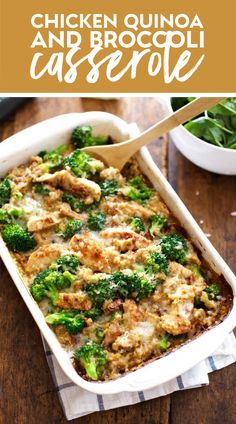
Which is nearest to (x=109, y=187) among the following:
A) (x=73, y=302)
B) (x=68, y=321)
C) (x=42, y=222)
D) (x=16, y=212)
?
(x=42, y=222)

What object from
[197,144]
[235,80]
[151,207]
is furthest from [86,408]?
[235,80]

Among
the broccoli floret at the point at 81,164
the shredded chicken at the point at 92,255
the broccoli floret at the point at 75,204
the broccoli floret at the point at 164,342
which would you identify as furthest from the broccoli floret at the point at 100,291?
the broccoli floret at the point at 81,164

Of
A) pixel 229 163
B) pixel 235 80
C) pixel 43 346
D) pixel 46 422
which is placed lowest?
pixel 46 422

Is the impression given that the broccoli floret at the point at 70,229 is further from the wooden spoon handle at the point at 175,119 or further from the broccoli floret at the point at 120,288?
the wooden spoon handle at the point at 175,119

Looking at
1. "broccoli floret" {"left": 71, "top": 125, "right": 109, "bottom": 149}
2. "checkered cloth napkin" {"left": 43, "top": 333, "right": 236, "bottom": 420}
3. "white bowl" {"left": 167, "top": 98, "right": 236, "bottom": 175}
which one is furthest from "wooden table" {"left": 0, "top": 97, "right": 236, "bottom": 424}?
"broccoli floret" {"left": 71, "top": 125, "right": 109, "bottom": 149}

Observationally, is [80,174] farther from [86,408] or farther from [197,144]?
[86,408]
